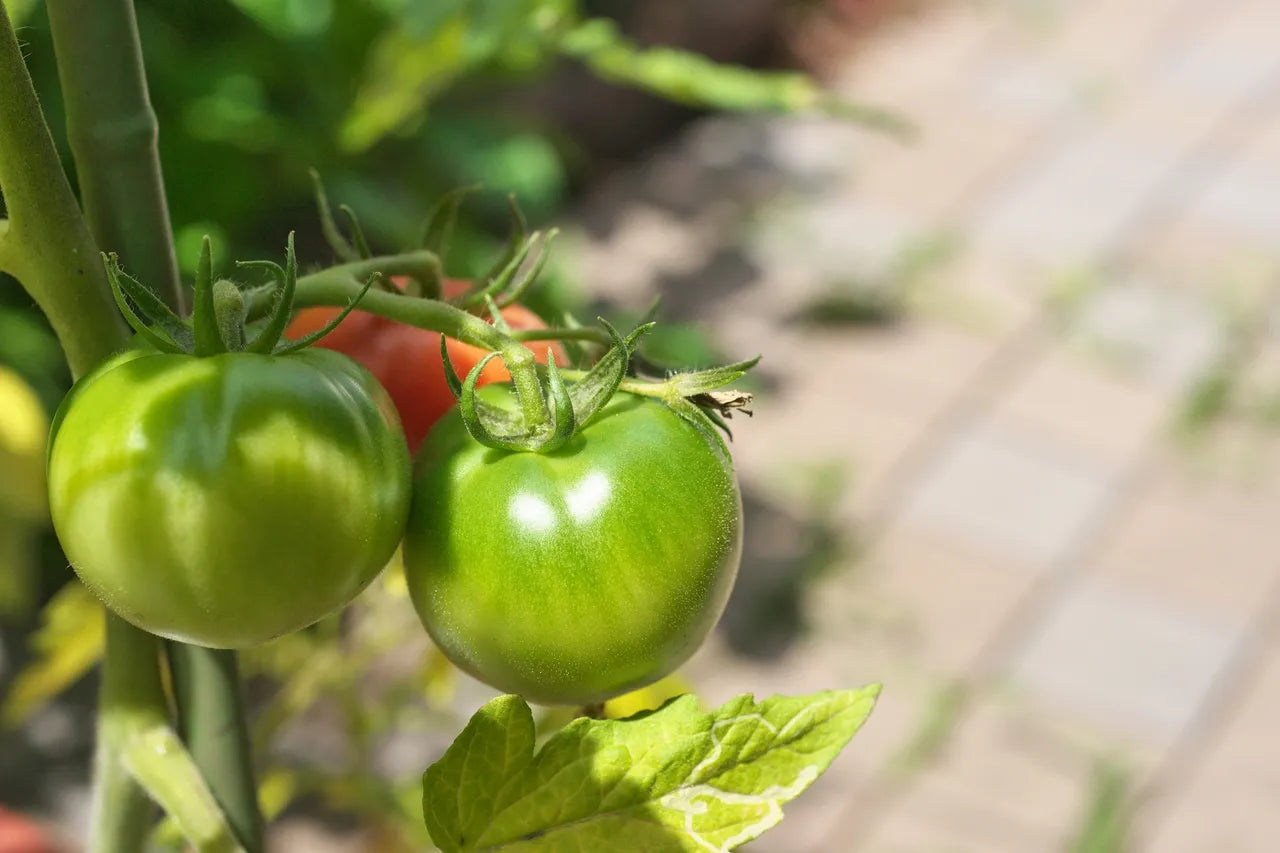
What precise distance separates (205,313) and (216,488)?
48 millimetres

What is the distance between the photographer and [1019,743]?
2000 mm

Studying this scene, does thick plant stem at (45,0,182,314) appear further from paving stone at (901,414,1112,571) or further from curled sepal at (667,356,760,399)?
paving stone at (901,414,1112,571)

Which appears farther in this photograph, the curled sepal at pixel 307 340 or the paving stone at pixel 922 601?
the paving stone at pixel 922 601

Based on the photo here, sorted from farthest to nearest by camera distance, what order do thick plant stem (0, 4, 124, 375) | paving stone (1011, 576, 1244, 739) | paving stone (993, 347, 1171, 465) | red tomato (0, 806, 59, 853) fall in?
1. paving stone (993, 347, 1171, 465)
2. paving stone (1011, 576, 1244, 739)
3. red tomato (0, 806, 59, 853)
4. thick plant stem (0, 4, 124, 375)

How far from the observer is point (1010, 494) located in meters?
2.37

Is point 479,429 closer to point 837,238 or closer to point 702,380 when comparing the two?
point 702,380

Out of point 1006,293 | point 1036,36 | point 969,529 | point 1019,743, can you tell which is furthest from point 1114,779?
point 1036,36

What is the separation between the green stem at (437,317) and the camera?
42 centimetres

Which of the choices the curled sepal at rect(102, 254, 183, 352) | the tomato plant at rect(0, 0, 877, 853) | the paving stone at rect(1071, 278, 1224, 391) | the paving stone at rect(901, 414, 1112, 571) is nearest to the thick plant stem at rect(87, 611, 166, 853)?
the tomato plant at rect(0, 0, 877, 853)

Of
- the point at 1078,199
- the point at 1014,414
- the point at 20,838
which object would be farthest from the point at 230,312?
the point at 1078,199

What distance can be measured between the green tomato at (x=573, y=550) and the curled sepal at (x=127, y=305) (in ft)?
0.28

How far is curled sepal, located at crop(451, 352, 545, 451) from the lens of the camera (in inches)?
16.4

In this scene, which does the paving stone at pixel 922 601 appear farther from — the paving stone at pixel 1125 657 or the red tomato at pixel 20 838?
the red tomato at pixel 20 838

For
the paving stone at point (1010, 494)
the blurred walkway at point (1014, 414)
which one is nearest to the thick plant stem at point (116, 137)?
the blurred walkway at point (1014, 414)
